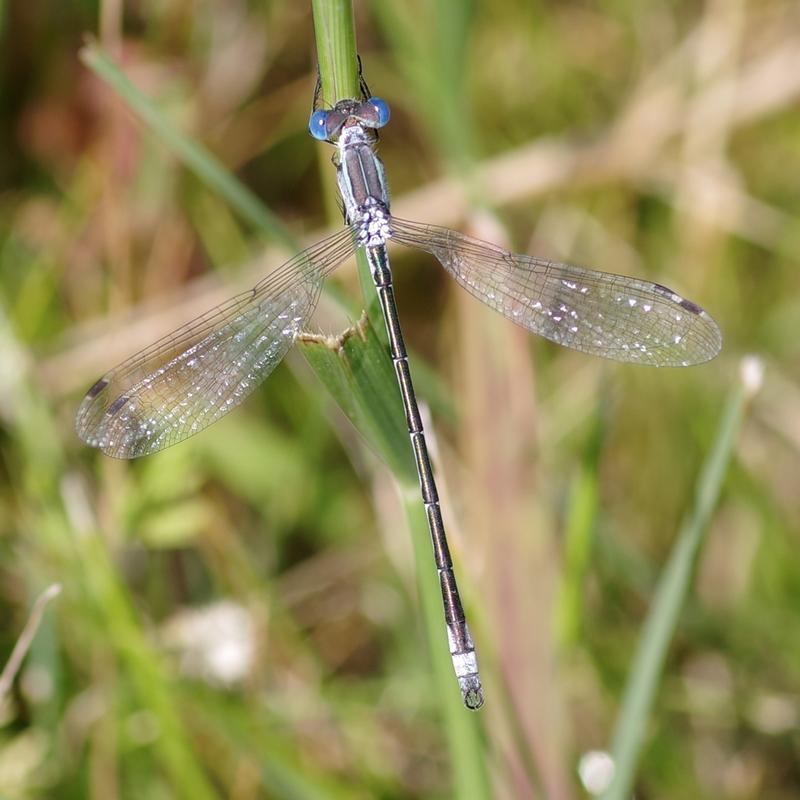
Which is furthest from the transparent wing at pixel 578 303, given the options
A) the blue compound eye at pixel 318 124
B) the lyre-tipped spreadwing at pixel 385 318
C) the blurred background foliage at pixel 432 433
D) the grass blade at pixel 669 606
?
the grass blade at pixel 669 606

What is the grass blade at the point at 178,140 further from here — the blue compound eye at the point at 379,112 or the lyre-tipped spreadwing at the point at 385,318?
the blue compound eye at the point at 379,112

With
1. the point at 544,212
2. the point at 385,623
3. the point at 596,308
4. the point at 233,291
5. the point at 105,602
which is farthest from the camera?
the point at 544,212

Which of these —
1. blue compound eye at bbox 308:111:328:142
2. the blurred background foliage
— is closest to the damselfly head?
blue compound eye at bbox 308:111:328:142

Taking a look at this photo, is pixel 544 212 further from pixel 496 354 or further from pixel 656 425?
pixel 496 354

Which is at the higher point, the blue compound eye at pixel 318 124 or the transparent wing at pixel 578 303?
the blue compound eye at pixel 318 124

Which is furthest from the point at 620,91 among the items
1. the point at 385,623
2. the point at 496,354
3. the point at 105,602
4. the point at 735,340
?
the point at 105,602

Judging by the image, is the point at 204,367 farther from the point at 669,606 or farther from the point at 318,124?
the point at 669,606

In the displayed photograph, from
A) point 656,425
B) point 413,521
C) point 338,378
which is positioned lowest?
point 413,521
